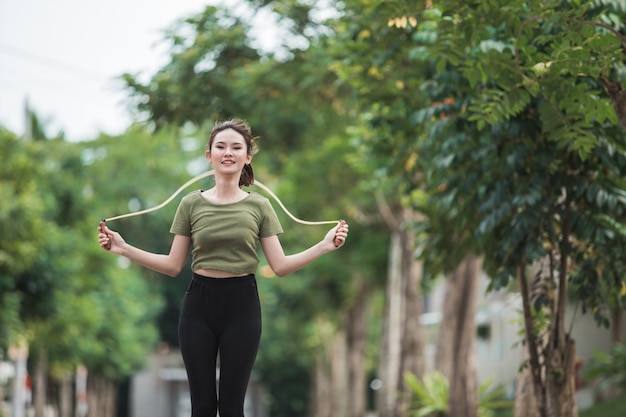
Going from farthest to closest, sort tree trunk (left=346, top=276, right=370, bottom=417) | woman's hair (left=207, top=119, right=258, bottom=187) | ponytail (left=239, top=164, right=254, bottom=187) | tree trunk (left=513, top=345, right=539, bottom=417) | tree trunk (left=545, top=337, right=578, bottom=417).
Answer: tree trunk (left=346, top=276, right=370, bottom=417) → tree trunk (left=513, top=345, right=539, bottom=417) → tree trunk (left=545, top=337, right=578, bottom=417) → ponytail (left=239, top=164, right=254, bottom=187) → woman's hair (left=207, top=119, right=258, bottom=187)

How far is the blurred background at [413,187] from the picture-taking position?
29.3 feet

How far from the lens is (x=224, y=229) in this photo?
18.9 feet

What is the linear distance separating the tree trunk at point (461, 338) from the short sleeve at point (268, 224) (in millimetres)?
14797

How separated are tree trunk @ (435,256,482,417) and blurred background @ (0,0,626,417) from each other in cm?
4

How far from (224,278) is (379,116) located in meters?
9.12

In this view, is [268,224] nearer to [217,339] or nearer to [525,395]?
[217,339]

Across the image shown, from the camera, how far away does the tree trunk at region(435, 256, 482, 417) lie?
20359 mm

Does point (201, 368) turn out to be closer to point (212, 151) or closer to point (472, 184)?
point (212, 151)

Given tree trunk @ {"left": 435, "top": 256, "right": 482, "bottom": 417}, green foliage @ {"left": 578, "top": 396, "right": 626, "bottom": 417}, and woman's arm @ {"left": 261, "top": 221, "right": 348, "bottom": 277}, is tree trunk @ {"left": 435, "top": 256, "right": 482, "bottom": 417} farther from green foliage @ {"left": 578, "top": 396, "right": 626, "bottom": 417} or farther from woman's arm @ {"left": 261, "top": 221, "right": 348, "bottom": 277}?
woman's arm @ {"left": 261, "top": 221, "right": 348, "bottom": 277}

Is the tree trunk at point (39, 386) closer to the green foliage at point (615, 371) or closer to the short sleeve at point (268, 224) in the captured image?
the green foliage at point (615, 371)

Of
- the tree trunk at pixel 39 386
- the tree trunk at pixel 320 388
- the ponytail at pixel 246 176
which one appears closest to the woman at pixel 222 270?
the ponytail at pixel 246 176

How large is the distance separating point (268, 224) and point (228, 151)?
404mm

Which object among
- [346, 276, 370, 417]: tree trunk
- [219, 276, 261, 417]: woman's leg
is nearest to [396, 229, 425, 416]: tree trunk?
[346, 276, 370, 417]: tree trunk

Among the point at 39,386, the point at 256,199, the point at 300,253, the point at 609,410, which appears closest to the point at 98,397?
the point at 39,386
